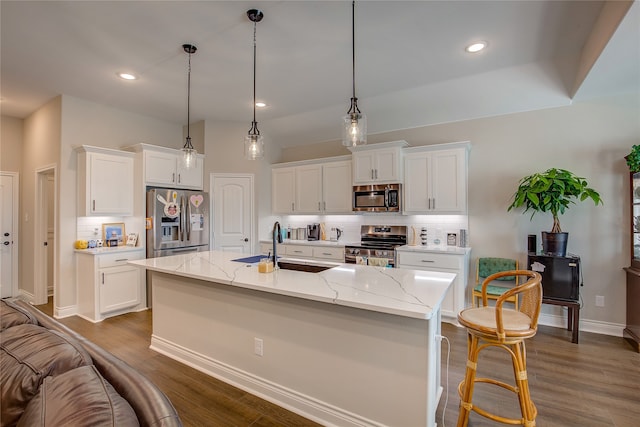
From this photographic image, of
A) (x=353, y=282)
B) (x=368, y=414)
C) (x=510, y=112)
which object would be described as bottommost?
(x=368, y=414)

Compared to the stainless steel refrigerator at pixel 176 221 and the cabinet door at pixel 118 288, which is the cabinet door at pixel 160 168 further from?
the cabinet door at pixel 118 288

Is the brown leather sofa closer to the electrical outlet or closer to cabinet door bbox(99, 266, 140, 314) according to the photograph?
the electrical outlet

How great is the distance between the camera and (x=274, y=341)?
7.65 feet

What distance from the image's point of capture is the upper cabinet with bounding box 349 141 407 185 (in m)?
4.40

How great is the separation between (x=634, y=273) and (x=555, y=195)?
1.06 meters

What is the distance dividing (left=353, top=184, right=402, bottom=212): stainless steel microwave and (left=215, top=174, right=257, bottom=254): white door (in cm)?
184

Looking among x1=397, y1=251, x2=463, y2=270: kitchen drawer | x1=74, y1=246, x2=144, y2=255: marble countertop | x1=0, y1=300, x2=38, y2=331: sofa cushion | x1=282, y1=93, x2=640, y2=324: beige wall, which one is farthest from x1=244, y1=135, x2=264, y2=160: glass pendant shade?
x1=282, y1=93, x2=640, y2=324: beige wall

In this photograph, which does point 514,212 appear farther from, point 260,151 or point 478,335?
point 260,151

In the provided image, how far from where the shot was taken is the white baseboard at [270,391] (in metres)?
2.02

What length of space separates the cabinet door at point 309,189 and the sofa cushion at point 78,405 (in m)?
4.39

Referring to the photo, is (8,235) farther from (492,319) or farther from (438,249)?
(492,319)

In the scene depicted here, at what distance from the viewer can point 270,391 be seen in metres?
2.33

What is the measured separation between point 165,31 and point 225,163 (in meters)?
2.61

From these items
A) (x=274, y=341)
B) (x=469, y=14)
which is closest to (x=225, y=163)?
(x=274, y=341)
